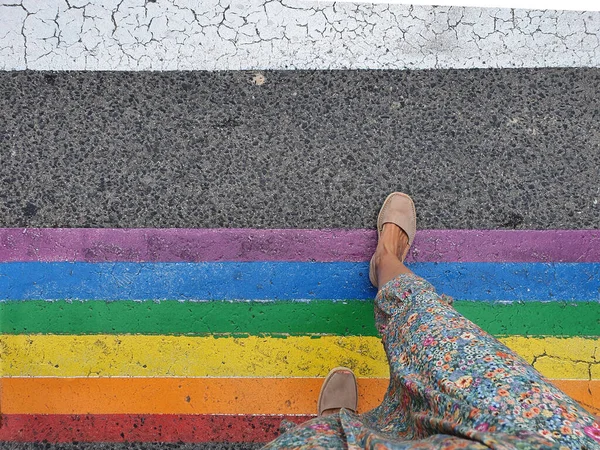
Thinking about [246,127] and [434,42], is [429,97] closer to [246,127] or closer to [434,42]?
[434,42]

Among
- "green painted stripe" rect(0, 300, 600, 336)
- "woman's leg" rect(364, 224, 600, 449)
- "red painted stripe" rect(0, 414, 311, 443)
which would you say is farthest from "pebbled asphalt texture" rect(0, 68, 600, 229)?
"red painted stripe" rect(0, 414, 311, 443)

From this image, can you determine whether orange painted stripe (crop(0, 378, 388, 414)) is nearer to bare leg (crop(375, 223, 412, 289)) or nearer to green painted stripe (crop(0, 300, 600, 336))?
green painted stripe (crop(0, 300, 600, 336))

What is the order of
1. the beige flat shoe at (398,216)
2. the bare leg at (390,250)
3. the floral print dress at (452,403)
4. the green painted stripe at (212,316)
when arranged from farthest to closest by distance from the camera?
1. the green painted stripe at (212,316)
2. the beige flat shoe at (398,216)
3. the bare leg at (390,250)
4. the floral print dress at (452,403)

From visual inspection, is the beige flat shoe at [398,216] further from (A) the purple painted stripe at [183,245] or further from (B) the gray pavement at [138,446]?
(B) the gray pavement at [138,446]

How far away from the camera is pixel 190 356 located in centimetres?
233

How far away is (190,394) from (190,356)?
0.61ft

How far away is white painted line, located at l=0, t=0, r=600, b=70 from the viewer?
2.35m

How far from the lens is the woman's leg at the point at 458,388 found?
1194 mm

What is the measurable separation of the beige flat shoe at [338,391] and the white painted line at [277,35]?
4.91ft

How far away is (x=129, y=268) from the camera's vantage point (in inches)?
91.7

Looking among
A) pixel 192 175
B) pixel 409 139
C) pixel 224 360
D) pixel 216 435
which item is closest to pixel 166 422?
pixel 216 435

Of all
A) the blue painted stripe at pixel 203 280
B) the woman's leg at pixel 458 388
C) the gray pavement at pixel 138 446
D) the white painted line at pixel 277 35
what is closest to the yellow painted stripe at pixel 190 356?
the blue painted stripe at pixel 203 280

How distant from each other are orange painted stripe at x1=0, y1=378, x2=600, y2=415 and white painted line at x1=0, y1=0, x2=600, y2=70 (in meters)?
1.55

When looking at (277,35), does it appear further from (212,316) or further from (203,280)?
(212,316)
